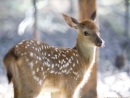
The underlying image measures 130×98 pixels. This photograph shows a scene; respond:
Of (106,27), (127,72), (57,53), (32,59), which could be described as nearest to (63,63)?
(57,53)

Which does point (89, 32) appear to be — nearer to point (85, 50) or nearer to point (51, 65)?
point (85, 50)

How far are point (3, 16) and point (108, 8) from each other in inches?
202

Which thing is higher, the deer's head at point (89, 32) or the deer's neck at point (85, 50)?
the deer's head at point (89, 32)

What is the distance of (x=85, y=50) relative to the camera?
8453 mm

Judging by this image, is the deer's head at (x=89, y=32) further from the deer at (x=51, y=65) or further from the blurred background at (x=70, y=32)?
the blurred background at (x=70, y=32)

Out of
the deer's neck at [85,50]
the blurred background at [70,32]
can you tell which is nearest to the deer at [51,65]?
the deer's neck at [85,50]

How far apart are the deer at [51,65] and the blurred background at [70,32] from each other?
281 centimetres

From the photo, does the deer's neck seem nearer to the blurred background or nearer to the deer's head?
the deer's head

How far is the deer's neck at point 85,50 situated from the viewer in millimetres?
8422

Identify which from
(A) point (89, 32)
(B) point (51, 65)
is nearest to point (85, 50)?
(A) point (89, 32)

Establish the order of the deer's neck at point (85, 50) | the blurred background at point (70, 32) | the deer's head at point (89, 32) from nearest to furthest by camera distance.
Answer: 1. the deer's head at point (89, 32)
2. the deer's neck at point (85, 50)
3. the blurred background at point (70, 32)

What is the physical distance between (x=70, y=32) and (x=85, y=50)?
7834 mm

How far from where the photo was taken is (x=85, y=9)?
31.8 feet

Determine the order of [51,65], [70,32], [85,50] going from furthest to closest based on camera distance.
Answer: [70,32]
[85,50]
[51,65]
